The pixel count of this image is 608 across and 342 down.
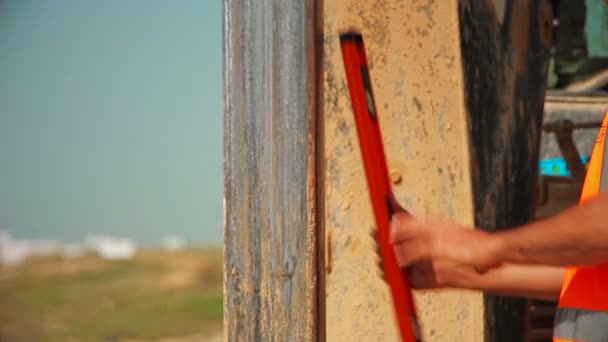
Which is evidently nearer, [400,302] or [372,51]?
[400,302]

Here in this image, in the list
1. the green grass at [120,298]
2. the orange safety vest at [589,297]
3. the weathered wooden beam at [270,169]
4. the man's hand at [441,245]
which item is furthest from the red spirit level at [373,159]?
the green grass at [120,298]

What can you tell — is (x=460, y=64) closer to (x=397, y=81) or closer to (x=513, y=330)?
(x=397, y=81)

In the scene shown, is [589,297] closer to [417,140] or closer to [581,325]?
[581,325]

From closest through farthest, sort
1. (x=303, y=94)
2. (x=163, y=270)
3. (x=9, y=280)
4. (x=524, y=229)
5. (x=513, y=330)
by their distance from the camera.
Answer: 1. (x=524, y=229)
2. (x=303, y=94)
3. (x=163, y=270)
4. (x=513, y=330)
5. (x=9, y=280)

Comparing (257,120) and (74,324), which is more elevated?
(257,120)

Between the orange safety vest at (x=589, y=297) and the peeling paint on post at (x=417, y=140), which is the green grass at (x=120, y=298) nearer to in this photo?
the peeling paint on post at (x=417, y=140)

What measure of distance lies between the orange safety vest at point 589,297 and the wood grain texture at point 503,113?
73 cm

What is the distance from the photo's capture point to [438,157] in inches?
92.0

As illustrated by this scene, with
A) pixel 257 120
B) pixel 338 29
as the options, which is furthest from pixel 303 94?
pixel 338 29

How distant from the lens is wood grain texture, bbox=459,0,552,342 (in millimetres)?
2344

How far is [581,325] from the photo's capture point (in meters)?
1.55

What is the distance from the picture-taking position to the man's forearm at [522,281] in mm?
1748

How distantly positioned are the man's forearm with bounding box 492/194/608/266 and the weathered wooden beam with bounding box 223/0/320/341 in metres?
0.35

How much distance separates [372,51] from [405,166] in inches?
11.2
